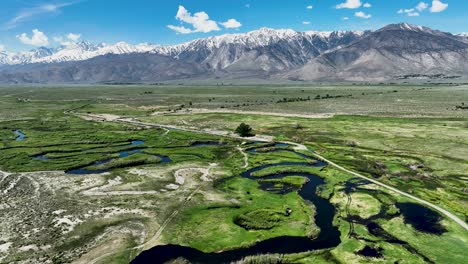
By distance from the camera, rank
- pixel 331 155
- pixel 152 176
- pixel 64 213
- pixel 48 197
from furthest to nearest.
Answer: pixel 331 155
pixel 152 176
pixel 48 197
pixel 64 213

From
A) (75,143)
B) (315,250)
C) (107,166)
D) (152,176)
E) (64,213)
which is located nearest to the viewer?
(315,250)

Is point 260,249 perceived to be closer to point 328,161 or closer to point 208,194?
point 208,194

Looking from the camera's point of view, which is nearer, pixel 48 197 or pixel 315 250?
pixel 315 250

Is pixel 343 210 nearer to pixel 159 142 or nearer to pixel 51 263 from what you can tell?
pixel 51 263

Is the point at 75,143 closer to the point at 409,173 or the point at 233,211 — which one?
the point at 233,211

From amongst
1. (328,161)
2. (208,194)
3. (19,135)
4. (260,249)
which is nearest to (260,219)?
(260,249)

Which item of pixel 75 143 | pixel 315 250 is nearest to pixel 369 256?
pixel 315 250

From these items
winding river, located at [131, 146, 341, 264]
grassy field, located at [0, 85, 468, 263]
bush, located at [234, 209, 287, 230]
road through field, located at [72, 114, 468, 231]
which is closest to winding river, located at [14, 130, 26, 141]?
grassy field, located at [0, 85, 468, 263]

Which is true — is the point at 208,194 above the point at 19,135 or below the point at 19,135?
below

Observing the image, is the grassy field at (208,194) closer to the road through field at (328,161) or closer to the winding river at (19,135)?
the road through field at (328,161)

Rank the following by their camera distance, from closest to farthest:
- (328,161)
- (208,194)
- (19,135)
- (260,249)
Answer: (260,249)
(208,194)
(328,161)
(19,135)
